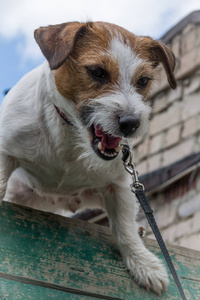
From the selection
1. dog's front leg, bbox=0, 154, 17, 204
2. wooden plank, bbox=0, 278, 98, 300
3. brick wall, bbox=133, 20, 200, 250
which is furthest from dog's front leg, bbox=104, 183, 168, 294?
brick wall, bbox=133, 20, 200, 250

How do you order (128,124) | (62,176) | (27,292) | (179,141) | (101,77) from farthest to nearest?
(179,141) → (62,176) → (101,77) → (128,124) → (27,292)

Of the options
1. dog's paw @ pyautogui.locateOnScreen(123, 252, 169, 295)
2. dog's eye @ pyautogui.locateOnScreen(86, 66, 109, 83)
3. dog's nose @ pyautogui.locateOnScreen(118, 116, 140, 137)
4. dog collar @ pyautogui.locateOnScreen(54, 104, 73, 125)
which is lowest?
dog's paw @ pyautogui.locateOnScreen(123, 252, 169, 295)

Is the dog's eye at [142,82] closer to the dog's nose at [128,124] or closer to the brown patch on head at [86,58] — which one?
the brown patch on head at [86,58]

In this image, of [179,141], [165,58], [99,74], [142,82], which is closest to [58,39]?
[99,74]

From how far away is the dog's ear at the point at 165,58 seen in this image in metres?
2.88

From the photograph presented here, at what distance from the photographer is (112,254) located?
107 inches

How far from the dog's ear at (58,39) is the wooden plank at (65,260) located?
84cm

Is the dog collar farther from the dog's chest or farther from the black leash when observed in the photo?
the black leash

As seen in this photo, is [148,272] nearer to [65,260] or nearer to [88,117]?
[65,260]

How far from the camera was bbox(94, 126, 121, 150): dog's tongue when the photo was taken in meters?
2.56

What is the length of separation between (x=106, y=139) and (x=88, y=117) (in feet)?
0.52

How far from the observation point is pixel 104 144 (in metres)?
2.56

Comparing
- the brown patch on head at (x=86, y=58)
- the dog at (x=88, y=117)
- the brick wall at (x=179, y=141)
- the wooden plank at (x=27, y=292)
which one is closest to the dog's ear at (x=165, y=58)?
the dog at (x=88, y=117)

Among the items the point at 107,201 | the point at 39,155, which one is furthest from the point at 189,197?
the point at 39,155
